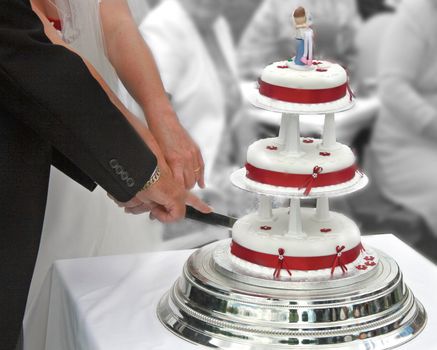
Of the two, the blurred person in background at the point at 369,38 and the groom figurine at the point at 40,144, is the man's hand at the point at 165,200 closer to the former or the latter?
the groom figurine at the point at 40,144

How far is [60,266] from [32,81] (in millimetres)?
413

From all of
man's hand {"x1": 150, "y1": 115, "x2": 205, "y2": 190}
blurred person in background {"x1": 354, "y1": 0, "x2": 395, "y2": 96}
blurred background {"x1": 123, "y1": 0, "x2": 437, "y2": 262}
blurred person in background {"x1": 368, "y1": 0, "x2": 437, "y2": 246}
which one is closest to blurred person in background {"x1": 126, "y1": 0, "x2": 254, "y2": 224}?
blurred background {"x1": 123, "y1": 0, "x2": 437, "y2": 262}

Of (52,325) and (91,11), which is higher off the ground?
(91,11)

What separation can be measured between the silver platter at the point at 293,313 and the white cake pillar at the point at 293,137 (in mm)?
167

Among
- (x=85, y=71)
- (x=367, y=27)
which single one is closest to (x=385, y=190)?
(x=367, y=27)

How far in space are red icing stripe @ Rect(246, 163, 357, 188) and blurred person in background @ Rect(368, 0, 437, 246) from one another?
6.08ft

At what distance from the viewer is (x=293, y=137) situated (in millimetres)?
1239

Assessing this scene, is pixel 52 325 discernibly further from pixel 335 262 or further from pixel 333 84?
pixel 333 84

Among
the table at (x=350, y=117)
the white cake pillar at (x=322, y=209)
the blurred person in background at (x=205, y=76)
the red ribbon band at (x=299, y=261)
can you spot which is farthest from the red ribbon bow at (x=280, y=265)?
the table at (x=350, y=117)

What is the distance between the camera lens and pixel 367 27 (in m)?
2.96

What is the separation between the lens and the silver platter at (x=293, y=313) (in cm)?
119

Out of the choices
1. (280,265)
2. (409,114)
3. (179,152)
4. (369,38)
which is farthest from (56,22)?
(409,114)

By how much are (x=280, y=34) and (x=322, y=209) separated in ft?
5.01

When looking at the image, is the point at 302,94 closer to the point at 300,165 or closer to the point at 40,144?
the point at 300,165
